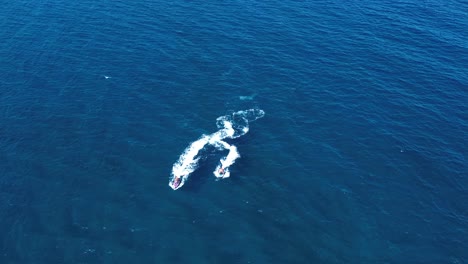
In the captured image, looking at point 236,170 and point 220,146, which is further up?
point 220,146

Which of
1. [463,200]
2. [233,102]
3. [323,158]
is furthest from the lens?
[233,102]

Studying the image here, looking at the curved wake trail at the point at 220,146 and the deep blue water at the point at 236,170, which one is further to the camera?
the curved wake trail at the point at 220,146

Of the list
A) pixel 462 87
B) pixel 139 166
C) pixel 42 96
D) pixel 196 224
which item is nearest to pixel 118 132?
pixel 139 166

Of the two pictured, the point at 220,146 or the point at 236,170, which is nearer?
the point at 236,170

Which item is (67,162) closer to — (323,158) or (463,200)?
(323,158)

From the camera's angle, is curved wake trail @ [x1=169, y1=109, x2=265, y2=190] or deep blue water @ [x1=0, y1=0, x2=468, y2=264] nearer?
deep blue water @ [x1=0, y1=0, x2=468, y2=264]
